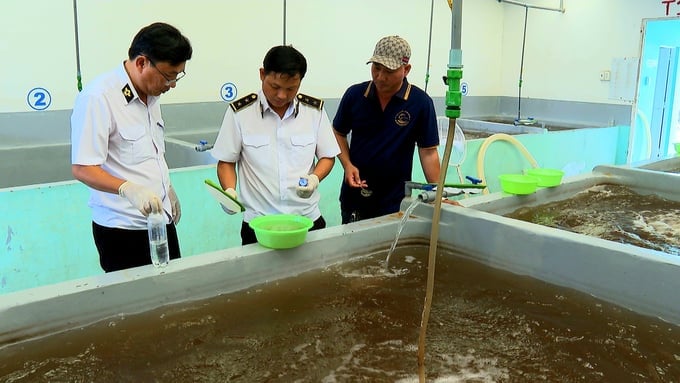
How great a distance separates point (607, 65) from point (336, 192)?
3.84 meters

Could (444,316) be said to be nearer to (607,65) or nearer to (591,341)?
(591,341)

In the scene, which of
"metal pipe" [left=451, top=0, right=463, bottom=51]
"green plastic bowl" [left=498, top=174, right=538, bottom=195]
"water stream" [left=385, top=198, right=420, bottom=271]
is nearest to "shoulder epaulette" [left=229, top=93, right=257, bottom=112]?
"water stream" [left=385, top=198, right=420, bottom=271]

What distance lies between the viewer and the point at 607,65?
5.72 meters

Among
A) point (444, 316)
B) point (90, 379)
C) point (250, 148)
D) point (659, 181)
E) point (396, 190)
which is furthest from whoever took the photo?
point (659, 181)

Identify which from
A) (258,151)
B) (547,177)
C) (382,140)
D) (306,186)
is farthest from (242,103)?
(547,177)

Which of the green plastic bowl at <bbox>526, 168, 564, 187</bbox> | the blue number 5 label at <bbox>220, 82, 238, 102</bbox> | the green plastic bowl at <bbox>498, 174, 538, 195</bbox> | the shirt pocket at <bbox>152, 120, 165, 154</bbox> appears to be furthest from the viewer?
the blue number 5 label at <bbox>220, 82, 238, 102</bbox>

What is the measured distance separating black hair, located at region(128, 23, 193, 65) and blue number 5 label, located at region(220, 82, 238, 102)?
2.61 m

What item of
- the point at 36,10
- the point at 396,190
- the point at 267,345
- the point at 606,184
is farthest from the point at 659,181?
the point at 36,10

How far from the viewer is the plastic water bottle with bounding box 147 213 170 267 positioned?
149 centimetres

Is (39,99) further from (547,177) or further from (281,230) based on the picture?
→ (547,177)

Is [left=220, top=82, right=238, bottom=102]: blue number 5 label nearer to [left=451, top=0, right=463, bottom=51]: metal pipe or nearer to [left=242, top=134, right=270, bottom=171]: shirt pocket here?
[left=242, top=134, right=270, bottom=171]: shirt pocket

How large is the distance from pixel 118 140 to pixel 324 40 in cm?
332

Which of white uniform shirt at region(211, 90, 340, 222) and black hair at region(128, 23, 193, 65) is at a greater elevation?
black hair at region(128, 23, 193, 65)

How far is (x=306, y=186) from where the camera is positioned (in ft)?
6.47
